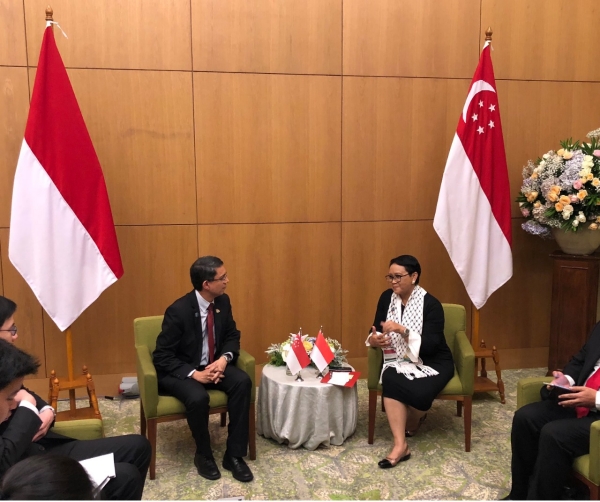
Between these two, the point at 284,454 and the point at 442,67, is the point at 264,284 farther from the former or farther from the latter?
the point at 442,67

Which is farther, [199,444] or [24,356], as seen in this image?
[199,444]

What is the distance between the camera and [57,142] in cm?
390

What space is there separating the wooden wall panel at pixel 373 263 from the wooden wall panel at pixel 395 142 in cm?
13

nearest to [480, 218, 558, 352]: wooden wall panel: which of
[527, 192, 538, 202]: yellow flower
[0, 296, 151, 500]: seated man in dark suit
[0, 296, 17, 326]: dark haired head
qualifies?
[527, 192, 538, 202]: yellow flower

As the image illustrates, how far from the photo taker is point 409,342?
12.5 feet

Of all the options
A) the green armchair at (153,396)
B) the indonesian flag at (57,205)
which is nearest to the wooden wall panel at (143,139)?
the indonesian flag at (57,205)

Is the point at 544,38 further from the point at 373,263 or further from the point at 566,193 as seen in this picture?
the point at 373,263

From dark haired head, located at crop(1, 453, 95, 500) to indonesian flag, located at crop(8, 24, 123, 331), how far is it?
9.40 feet

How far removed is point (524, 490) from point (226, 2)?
4.06 metres

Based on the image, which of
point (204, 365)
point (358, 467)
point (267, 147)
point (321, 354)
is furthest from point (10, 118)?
point (358, 467)

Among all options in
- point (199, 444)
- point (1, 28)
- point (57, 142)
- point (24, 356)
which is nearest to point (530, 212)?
point (199, 444)

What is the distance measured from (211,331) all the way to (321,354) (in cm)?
77

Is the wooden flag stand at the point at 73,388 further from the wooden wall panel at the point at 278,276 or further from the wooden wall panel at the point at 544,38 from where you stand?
the wooden wall panel at the point at 544,38

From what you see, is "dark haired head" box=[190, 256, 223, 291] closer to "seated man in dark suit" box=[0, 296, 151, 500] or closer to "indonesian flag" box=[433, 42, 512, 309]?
"seated man in dark suit" box=[0, 296, 151, 500]
